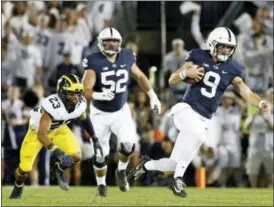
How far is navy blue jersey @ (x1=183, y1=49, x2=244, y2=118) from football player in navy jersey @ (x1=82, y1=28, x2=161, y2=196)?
0.99m

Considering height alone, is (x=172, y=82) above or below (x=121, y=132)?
above

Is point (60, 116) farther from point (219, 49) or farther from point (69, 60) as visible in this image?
point (69, 60)

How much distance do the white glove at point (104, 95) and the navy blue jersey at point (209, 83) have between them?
138 centimetres

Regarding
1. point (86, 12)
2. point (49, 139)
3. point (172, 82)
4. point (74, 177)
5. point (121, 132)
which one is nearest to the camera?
point (172, 82)

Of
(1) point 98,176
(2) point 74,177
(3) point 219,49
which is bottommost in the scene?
(2) point 74,177

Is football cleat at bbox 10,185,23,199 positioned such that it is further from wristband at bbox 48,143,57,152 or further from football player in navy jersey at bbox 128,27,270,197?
football player in navy jersey at bbox 128,27,270,197

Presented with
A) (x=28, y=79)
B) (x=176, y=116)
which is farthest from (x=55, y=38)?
(x=176, y=116)

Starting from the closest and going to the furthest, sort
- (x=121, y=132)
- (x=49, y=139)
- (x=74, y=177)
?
1. (x=49, y=139)
2. (x=121, y=132)
3. (x=74, y=177)

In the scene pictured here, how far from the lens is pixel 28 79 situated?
1759 cm

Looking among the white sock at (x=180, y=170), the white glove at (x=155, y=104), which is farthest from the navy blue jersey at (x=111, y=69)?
the white sock at (x=180, y=170)

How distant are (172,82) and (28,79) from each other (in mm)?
6998

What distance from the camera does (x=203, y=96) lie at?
→ 37.3ft

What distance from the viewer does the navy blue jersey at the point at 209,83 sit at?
11273mm

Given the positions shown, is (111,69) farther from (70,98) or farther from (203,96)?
(203,96)
